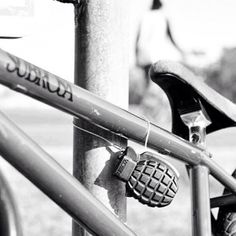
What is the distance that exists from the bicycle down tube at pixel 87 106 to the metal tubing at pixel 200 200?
0.03 meters

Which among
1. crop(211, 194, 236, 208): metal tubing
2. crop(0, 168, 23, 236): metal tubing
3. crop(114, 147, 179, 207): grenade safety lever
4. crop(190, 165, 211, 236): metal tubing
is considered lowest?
crop(211, 194, 236, 208): metal tubing

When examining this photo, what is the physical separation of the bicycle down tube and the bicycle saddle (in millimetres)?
184

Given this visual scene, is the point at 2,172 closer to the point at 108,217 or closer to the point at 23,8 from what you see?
the point at 108,217

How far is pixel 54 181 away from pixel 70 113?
208 mm

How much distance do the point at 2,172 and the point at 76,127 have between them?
1.83ft

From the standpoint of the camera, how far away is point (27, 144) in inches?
58.6

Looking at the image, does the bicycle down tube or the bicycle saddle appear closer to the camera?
the bicycle down tube

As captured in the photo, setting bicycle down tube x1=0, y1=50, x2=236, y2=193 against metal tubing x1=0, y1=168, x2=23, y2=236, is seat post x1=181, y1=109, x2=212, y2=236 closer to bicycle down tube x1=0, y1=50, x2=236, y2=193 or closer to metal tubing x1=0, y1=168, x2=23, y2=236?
bicycle down tube x1=0, y1=50, x2=236, y2=193

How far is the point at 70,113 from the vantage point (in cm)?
167

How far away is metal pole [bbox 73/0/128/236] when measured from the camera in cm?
188

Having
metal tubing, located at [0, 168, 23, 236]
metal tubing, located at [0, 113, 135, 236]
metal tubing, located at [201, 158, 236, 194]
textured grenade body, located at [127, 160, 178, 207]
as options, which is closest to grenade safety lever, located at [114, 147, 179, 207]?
textured grenade body, located at [127, 160, 178, 207]

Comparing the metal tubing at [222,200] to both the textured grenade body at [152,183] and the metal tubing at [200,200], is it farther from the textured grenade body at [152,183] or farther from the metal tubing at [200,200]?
the textured grenade body at [152,183]

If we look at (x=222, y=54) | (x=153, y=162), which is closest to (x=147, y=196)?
(x=153, y=162)

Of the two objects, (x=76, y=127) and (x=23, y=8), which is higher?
(x=23, y=8)
